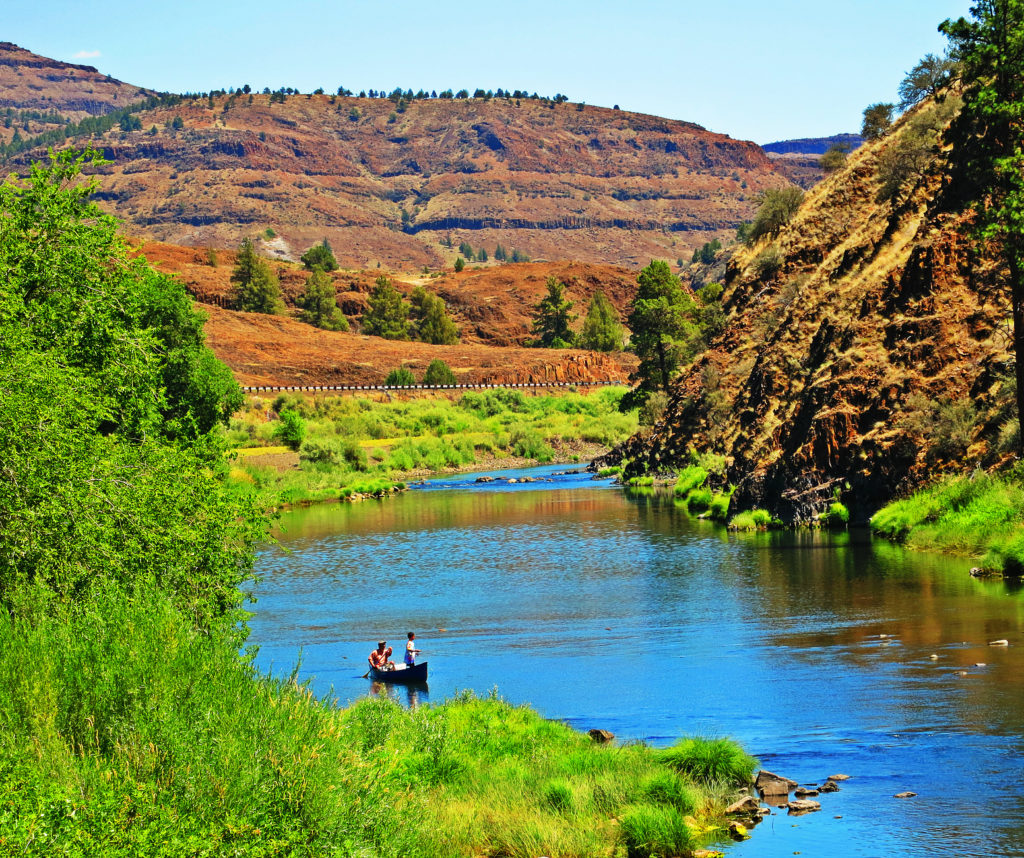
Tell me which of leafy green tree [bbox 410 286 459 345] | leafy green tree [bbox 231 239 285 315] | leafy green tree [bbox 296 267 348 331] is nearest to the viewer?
leafy green tree [bbox 231 239 285 315]

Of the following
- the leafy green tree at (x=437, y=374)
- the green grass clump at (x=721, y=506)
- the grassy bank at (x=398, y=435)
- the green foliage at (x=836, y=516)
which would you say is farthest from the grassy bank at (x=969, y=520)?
the leafy green tree at (x=437, y=374)

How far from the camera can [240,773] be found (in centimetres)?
1259

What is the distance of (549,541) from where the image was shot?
53875mm

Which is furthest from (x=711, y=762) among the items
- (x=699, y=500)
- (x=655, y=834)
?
(x=699, y=500)

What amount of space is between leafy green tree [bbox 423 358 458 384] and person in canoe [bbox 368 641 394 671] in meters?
120

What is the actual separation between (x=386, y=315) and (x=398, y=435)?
231ft

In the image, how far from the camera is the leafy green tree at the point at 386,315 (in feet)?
584

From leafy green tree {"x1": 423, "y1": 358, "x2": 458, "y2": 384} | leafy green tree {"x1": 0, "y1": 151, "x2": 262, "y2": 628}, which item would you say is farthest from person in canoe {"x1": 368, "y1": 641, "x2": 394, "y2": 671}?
leafy green tree {"x1": 423, "y1": 358, "x2": 458, "y2": 384}

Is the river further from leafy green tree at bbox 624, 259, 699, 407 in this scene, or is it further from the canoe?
leafy green tree at bbox 624, 259, 699, 407

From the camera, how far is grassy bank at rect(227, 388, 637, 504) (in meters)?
85.8

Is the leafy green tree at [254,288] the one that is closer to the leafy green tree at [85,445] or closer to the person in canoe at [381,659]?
the leafy green tree at [85,445]

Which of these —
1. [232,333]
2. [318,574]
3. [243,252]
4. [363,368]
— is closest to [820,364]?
[318,574]

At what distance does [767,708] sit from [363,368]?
425 ft

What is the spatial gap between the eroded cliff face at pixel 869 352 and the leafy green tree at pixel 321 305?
116 meters
